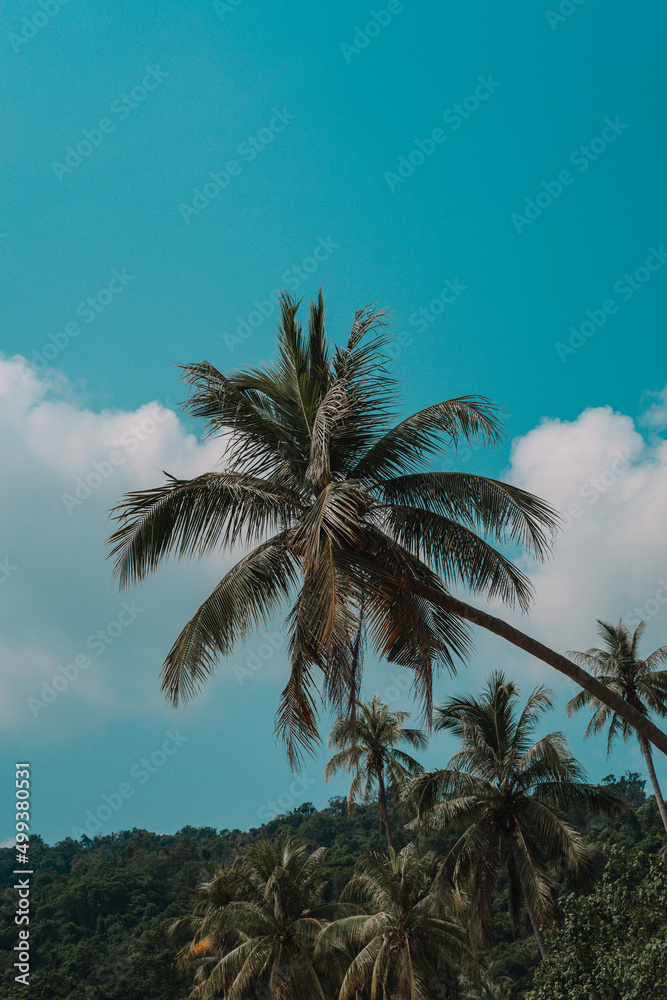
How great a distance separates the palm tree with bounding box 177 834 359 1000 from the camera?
2350 cm

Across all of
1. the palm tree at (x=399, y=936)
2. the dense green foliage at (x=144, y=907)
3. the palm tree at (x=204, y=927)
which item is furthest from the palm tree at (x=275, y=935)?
the dense green foliage at (x=144, y=907)

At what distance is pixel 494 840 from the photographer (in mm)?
23359

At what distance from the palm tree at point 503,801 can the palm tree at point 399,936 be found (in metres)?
1.02

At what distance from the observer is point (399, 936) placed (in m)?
21.4

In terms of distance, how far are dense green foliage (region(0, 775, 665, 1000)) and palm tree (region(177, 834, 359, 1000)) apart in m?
8.47

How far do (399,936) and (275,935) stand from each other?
460 centimetres

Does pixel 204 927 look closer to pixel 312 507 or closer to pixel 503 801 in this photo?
pixel 503 801

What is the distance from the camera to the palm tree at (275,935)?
2350 cm

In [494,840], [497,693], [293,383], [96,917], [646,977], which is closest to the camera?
[293,383]

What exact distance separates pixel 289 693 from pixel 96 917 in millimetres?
52768

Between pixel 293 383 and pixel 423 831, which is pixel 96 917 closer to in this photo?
pixel 423 831

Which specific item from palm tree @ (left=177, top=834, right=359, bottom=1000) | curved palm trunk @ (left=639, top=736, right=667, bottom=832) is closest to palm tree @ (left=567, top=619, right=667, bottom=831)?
curved palm trunk @ (left=639, top=736, right=667, bottom=832)

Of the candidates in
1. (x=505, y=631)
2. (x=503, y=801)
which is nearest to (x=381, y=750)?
(x=503, y=801)

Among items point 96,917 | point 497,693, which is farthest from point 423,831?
point 96,917
